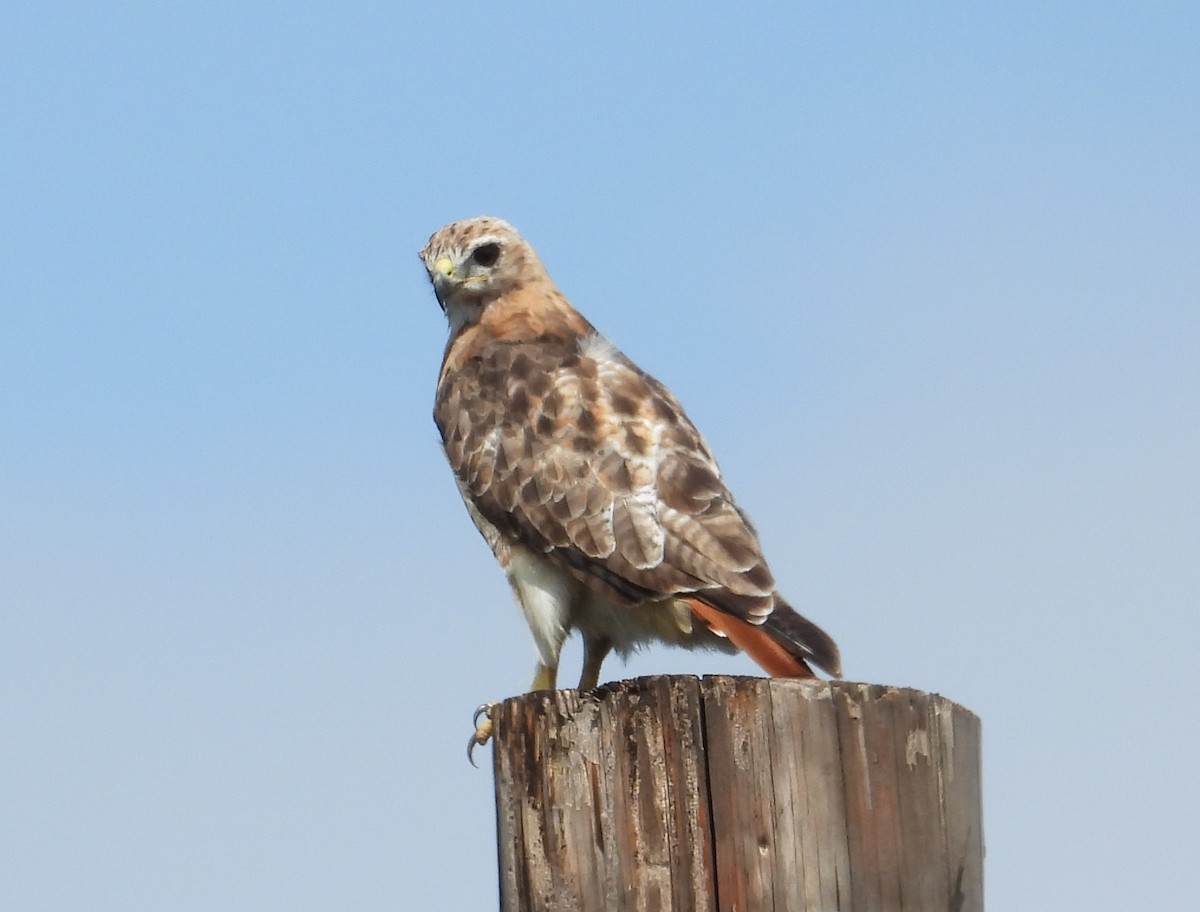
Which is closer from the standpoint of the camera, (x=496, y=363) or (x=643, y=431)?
(x=643, y=431)

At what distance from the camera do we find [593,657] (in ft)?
23.8

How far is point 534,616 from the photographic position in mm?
6887

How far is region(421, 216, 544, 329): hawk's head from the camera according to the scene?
834 centimetres

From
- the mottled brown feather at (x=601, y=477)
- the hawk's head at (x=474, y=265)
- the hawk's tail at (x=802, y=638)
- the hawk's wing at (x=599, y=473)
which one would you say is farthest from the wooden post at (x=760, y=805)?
the hawk's head at (x=474, y=265)

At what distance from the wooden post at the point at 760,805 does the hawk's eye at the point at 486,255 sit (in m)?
4.59

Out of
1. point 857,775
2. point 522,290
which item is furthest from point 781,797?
point 522,290

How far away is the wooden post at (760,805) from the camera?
372 centimetres

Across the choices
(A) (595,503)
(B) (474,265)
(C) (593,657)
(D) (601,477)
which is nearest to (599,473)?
(D) (601,477)

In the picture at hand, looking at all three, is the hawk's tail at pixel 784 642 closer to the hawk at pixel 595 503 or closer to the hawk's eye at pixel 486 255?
the hawk at pixel 595 503

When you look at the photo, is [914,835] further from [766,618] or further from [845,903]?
[766,618]

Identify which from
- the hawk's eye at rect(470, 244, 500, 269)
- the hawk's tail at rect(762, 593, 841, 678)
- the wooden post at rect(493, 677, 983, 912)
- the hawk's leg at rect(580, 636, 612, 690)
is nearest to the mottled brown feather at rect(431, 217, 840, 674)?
the hawk's tail at rect(762, 593, 841, 678)

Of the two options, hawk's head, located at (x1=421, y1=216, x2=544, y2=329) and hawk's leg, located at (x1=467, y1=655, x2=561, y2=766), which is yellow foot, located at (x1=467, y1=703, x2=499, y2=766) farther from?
hawk's head, located at (x1=421, y1=216, x2=544, y2=329)

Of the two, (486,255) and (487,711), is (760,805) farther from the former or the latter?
(486,255)

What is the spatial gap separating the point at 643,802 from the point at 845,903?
484 mm
